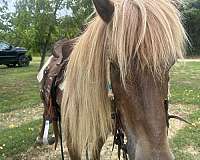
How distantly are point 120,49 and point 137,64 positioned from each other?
0.44ft

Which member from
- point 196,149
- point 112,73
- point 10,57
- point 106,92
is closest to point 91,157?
point 106,92

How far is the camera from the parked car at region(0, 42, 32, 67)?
22781 millimetres

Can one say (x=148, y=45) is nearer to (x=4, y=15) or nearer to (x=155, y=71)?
(x=155, y=71)

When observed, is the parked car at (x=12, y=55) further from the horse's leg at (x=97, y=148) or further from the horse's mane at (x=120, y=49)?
the horse's mane at (x=120, y=49)

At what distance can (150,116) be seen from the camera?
2340 mm

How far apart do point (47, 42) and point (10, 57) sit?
8.13 meters

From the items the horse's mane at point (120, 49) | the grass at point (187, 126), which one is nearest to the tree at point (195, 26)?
the grass at point (187, 126)

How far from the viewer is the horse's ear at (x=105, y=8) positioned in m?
2.49

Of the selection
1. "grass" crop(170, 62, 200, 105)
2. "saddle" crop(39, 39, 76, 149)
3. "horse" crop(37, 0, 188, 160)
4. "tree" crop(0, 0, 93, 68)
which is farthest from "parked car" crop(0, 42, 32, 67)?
A: "horse" crop(37, 0, 188, 160)

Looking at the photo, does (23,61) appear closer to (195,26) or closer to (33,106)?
(195,26)

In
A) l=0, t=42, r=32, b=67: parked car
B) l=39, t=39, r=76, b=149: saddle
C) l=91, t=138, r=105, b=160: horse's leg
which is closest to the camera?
l=91, t=138, r=105, b=160: horse's leg

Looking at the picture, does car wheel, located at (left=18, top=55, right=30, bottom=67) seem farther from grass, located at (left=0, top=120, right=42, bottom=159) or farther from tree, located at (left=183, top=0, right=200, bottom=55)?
grass, located at (left=0, top=120, right=42, bottom=159)

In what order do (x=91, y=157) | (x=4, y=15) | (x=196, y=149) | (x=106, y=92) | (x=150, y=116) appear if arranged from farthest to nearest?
(x=4, y=15) < (x=196, y=149) < (x=91, y=157) < (x=106, y=92) < (x=150, y=116)

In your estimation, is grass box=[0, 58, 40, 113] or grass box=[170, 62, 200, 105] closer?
grass box=[170, 62, 200, 105]
